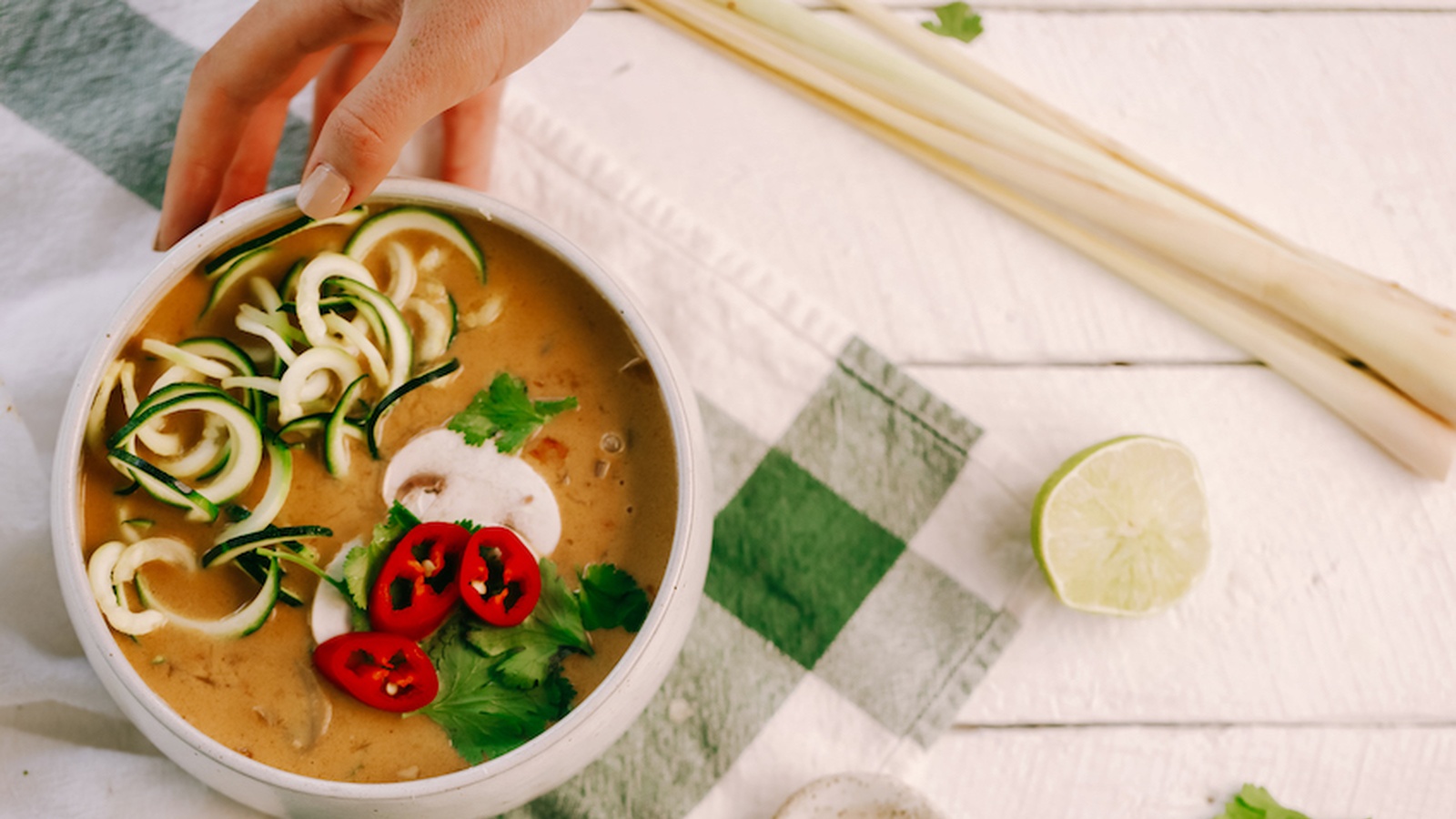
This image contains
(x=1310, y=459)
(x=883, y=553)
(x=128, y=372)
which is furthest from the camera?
(x=1310, y=459)

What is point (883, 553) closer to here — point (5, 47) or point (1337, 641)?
point (1337, 641)

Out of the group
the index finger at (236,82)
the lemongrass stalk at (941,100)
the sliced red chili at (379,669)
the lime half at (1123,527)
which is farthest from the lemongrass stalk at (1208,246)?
the sliced red chili at (379,669)

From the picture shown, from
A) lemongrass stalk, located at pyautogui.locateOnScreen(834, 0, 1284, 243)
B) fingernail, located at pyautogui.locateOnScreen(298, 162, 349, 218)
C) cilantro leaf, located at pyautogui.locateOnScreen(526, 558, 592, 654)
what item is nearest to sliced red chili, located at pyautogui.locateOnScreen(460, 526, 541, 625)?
cilantro leaf, located at pyautogui.locateOnScreen(526, 558, 592, 654)

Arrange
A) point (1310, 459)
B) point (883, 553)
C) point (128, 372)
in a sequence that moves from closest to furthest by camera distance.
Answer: point (128, 372) < point (883, 553) < point (1310, 459)

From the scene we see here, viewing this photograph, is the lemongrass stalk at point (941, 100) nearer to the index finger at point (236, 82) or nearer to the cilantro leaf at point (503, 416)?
the index finger at point (236, 82)

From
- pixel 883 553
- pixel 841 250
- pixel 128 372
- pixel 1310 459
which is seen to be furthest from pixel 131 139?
pixel 1310 459

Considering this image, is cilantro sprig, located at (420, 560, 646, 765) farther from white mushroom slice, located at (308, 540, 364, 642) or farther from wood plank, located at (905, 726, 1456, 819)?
wood plank, located at (905, 726, 1456, 819)

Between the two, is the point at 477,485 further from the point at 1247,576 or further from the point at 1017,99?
the point at 1247,576
